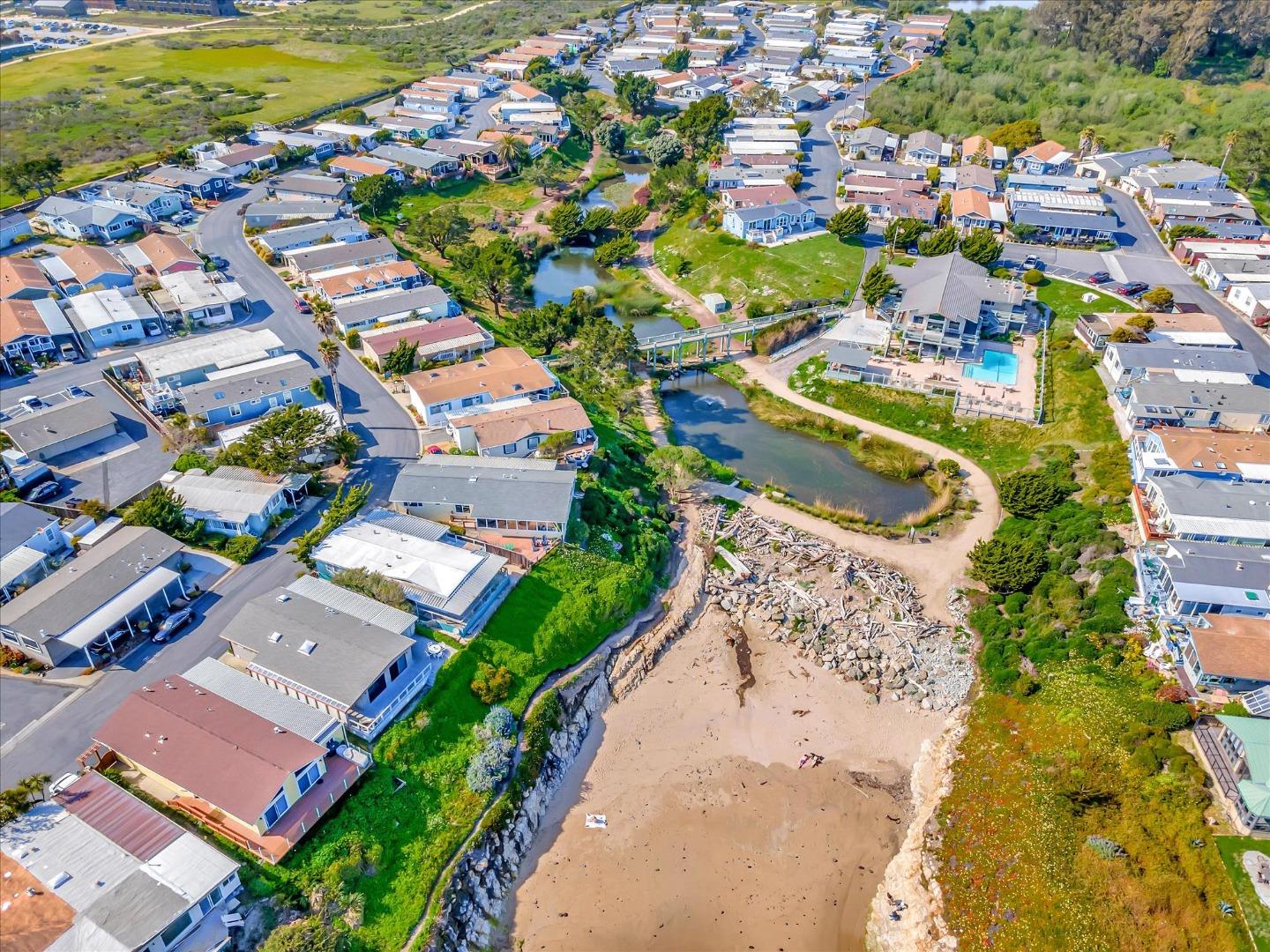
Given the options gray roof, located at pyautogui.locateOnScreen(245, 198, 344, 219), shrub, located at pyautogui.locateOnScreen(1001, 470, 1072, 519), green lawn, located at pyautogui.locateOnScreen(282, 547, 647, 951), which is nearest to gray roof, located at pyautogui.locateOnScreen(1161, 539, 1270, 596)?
shrub, located at pyautogui.locateOnScreen(1001, 470, 1072, 519)

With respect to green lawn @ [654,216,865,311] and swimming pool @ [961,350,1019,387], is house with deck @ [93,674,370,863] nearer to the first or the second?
swimming pool @ [961,350,1019,387]

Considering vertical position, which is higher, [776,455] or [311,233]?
[311,233]

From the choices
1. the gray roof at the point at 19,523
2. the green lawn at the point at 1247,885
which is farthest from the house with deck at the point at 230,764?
the green lawn at the point at 1247,885

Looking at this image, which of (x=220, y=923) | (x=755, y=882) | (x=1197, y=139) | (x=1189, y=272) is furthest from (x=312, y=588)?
(x=1197, y=139)

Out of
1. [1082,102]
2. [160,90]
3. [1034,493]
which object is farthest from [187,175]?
[1082,102]

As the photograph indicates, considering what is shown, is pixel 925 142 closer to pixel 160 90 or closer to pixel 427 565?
pixel 427 565

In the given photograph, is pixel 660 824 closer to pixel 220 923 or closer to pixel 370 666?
pixel 370 666
